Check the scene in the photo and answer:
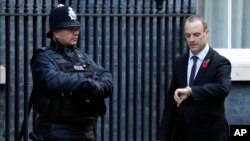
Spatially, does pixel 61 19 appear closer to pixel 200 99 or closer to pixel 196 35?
pixel 196 35

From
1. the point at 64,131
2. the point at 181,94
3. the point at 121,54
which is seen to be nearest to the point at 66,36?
the point at 64,131

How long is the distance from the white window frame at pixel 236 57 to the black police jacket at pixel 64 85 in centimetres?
348

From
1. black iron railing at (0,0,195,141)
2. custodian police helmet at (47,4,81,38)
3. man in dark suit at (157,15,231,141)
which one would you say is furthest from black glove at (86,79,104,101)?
black iron railing at (0,0,195,141)

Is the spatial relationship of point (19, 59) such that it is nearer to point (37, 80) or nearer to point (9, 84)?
point (9, 84)

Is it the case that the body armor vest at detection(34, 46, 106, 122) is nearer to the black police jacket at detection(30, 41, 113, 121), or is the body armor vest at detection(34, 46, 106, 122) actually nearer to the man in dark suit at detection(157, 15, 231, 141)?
the black police jacket at detection(30, 41, 113, 121)

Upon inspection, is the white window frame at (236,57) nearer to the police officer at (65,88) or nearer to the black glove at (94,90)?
the police officer at (65,88)

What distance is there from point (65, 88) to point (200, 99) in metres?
1.02

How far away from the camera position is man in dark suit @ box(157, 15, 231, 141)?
6.90 metres

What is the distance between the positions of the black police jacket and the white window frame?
3.48 metres

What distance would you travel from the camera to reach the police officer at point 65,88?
650 centimetres

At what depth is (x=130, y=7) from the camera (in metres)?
9.48

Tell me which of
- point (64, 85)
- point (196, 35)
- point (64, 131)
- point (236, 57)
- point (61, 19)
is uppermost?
point (61, 19)

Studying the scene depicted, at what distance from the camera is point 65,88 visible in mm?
6453

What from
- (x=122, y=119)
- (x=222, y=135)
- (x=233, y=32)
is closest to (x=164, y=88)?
(x=122, y=119)
